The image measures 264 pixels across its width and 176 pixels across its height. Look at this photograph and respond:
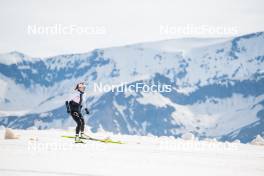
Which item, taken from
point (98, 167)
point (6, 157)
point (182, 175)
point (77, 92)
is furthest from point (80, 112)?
point (182, 175)

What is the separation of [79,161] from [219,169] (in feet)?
12.1

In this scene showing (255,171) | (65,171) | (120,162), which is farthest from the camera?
(120,162)

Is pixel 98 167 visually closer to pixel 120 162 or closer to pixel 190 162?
pixel 120 162

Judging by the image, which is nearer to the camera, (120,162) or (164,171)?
(164,171)

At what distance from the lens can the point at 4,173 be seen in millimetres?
11195

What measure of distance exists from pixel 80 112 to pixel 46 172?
1100 cm

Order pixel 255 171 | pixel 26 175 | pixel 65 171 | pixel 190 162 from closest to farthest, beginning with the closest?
1. pixel 26 175
2. pixel 65 171
3. pixel 255 171
4. pixel 190 162

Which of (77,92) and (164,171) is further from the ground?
(77,92)

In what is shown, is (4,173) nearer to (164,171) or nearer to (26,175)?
(26,175)

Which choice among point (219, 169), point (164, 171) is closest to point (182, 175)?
point (164, 171)

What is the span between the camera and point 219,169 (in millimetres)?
13891

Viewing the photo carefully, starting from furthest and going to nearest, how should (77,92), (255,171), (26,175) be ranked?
(77,92)
(255,171)
(26,175)

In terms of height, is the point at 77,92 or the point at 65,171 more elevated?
the point at 77,92

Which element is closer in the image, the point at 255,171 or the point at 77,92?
the point at 255,171
